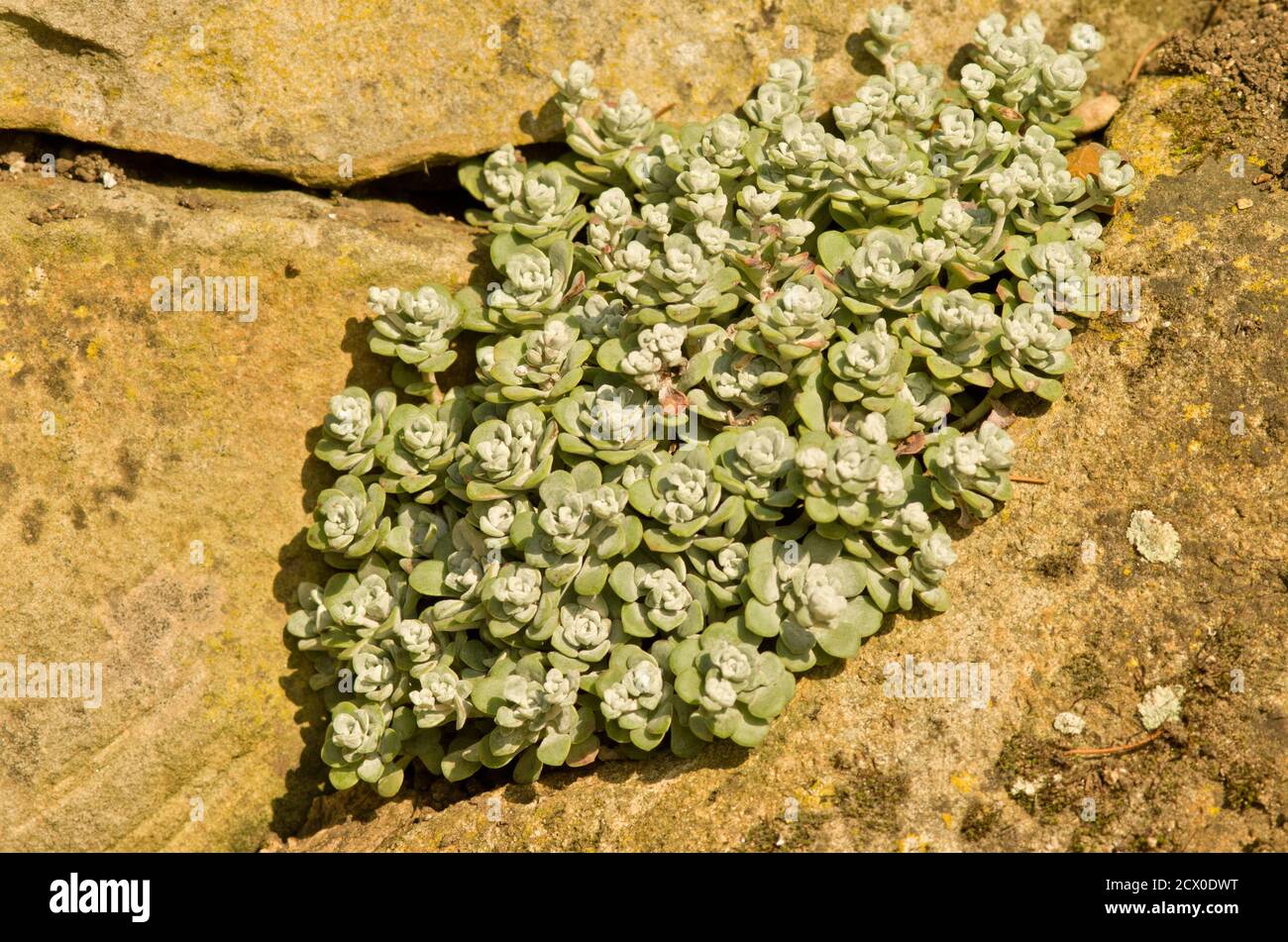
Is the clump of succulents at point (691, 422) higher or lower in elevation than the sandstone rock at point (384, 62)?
lower

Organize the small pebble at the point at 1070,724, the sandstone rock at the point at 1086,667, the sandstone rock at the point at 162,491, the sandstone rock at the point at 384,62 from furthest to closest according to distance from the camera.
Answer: the sandstone rock at the point at 384,62, the sandstone rock at the point at 162,491, the small pebble at the point at 1070,724, the sandstone rock at the point at 1086,667

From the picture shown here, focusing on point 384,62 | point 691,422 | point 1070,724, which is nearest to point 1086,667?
point 1070,724

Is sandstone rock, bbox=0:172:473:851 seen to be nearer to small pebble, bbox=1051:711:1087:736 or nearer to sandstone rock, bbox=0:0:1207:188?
sandstone rock, bbox=0:0:1207:188

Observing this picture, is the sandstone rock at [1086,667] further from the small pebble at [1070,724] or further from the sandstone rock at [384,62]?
the sandstone rock at [384,62]

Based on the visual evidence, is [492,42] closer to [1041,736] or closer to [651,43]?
[651,43]

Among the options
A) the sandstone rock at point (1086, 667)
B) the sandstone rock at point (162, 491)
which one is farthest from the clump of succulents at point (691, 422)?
the sandstone rock at point (162, 491)

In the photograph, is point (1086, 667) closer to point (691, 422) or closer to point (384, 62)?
point (691, 422)
